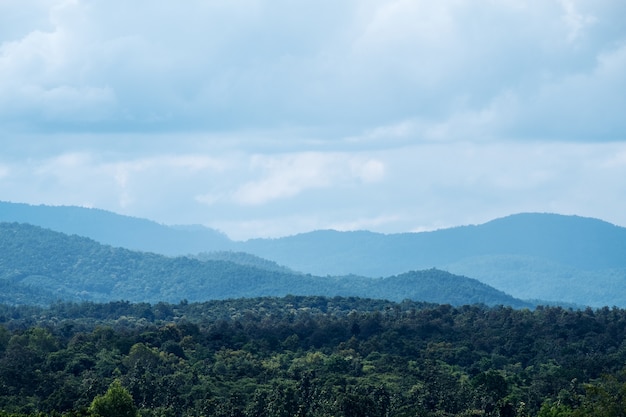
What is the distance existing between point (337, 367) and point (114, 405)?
125 ft

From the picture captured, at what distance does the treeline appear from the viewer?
285ft

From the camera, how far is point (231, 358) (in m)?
115

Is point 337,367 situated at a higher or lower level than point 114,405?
higher

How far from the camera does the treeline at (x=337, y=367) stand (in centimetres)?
8700

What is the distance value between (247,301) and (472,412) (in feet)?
375

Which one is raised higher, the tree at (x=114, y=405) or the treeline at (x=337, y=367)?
the treeline at (x=337, y=367)

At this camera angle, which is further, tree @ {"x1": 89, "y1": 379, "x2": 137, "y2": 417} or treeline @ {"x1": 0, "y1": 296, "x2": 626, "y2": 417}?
treeline @ {"x1": 0, "y1": 296, "x2": 626, "y2": 417}

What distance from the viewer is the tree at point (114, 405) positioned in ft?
246

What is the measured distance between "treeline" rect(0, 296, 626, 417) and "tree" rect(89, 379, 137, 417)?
0.14 meters

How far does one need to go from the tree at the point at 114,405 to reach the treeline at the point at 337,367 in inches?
5.5

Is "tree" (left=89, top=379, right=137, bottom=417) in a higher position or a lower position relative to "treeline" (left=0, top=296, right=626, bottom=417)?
lower

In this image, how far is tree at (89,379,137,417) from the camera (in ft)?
246

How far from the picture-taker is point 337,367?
4363 inches

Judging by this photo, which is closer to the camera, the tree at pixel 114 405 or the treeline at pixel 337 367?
the tree at pixel 114 405
